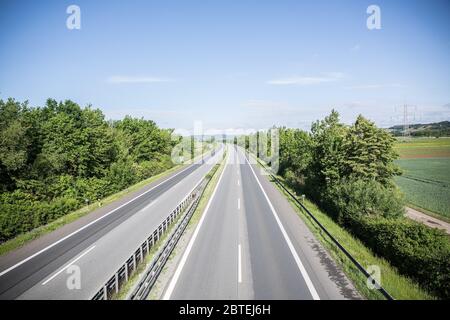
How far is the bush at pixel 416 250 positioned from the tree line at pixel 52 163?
24.7 m

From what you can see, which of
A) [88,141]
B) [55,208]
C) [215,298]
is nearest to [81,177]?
[88,141]

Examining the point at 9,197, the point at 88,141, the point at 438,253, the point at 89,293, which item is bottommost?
the point at 89,293

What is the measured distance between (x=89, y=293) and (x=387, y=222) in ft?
55.8

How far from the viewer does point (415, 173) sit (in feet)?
177

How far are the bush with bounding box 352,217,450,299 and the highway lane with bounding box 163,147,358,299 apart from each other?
417cm

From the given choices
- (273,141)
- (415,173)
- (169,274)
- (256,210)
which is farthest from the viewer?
(273,141)

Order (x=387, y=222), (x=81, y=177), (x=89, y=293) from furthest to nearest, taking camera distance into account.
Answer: (x=81, y=177), (x=387, y=222), (x=89, y=293)

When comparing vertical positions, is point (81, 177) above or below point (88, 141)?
below

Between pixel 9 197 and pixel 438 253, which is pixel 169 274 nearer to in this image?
pixel 438 253

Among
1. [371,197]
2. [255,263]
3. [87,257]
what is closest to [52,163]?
[87,257]

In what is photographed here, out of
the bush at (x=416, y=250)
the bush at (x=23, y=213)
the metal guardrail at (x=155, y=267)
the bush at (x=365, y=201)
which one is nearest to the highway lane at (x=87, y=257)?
the metal guardrail at (x=155, y=267)

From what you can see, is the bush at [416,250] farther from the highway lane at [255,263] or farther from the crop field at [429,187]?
the crop field at [429,187]

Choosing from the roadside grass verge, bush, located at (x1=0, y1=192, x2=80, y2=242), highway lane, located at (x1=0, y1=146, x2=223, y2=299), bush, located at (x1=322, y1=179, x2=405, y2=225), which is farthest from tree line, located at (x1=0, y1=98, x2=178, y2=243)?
bush, located at (x1=322, y1=179, x2=405, y2=225)

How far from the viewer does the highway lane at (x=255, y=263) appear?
1100 centimetres
